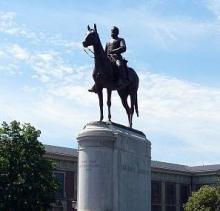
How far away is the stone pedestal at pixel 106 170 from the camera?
23078mm

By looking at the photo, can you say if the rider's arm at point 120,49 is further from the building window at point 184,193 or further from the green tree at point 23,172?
the building window at point 184,193

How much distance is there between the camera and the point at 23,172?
4959 centimetres

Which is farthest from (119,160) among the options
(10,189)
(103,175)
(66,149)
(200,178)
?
(200,178)

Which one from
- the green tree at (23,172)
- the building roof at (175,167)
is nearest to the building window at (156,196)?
the building roof at (175,167)

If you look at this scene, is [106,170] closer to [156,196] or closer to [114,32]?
[114,32]

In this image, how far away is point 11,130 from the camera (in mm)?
51750

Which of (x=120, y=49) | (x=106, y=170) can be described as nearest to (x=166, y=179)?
(x=120, y=49)

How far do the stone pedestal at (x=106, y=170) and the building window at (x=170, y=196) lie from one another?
79185 millimetres

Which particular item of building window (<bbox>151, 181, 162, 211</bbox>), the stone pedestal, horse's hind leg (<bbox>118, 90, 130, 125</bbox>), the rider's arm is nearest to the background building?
building window (<bbox>151, 181, 162, 211</bbox>)

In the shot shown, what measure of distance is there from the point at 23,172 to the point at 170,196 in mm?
58411

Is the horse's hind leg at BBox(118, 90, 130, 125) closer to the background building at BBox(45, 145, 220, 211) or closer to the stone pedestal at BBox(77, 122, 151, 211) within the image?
the stone pedestal at BBox(77, 122, 151, 211)

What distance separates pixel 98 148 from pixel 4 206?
1077 inches

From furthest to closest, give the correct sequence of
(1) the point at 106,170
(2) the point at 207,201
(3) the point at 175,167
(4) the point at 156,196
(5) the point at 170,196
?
(3) the point at 175,167
(5) the point at 170,196
(4) the point at 156,196
(2) the point at 207,201
(1) the point at 106,170

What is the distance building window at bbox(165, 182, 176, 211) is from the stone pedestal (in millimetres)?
79185
